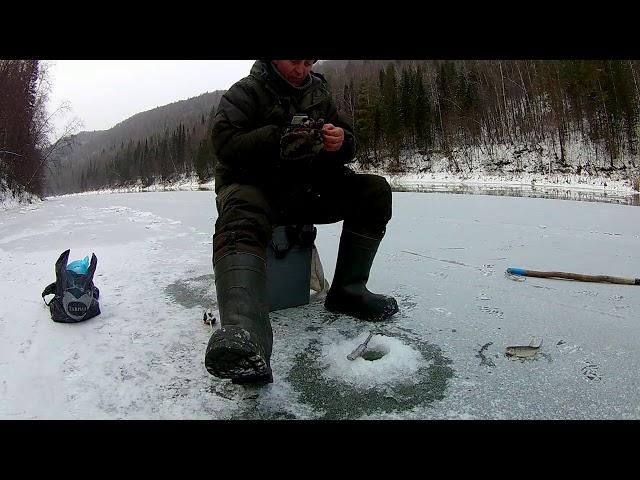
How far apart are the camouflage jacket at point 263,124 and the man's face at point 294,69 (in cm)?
2

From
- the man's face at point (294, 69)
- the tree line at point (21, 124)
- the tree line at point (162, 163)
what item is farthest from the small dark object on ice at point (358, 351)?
the tree line at point (162, 163)

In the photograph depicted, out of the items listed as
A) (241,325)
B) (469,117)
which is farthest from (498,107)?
(241,325)

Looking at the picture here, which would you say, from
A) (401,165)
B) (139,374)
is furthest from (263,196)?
(401,165)

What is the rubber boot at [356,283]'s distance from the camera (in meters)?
1.91

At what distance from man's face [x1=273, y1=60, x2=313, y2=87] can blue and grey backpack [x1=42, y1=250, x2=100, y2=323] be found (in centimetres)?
124

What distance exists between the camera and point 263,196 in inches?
66.1

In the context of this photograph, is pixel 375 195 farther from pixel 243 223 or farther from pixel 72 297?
pixel 72 297

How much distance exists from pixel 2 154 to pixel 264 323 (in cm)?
→ 1973

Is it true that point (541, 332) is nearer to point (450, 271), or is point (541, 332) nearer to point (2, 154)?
point (450, 271)

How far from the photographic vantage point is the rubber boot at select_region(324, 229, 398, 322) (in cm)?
191

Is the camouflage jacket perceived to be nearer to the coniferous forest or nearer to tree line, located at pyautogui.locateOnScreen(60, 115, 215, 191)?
the coniferous forest

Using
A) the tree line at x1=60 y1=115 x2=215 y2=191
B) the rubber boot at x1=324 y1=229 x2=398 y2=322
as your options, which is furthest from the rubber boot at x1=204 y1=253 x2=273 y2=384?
the tree line at x1=60 y1=115 x2=215 y2=191

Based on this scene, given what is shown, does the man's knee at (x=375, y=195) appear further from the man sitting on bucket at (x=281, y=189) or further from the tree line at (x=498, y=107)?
the tree line at (x=498, y=107)
